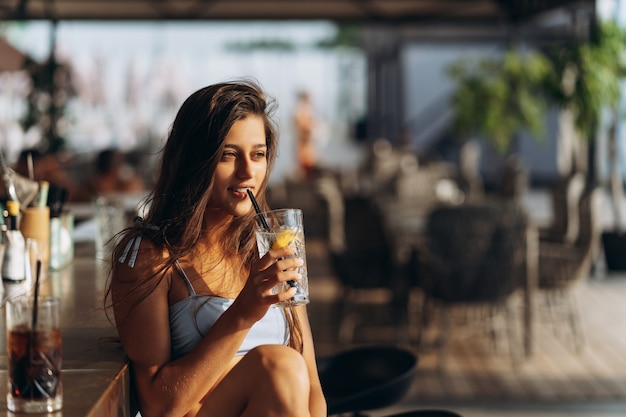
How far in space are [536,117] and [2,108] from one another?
431 inches

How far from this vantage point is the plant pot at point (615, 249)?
8148 millimetres

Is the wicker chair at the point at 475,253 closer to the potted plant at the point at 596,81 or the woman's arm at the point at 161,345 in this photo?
the potted plant at the point at 596,81

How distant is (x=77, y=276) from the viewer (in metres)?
3.12

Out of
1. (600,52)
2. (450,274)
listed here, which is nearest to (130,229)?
(450,274)

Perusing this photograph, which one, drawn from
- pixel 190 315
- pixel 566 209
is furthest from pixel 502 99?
pixel 190 315

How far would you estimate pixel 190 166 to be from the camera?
2.16 m

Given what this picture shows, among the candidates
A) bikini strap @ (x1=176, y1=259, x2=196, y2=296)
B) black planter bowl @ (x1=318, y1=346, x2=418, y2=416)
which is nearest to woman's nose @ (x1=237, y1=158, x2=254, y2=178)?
bikini strap @ (x1=176, y1=259, x2=196, y2=296)

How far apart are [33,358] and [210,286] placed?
1.92 feet

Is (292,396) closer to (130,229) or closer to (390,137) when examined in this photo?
(130,229)

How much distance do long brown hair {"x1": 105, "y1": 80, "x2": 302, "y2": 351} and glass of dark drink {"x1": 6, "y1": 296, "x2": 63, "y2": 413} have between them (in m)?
0.43

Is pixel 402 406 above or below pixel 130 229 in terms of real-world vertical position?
below

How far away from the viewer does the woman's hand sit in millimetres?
1948

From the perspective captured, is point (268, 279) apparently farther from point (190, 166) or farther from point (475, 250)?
point (475, 250)

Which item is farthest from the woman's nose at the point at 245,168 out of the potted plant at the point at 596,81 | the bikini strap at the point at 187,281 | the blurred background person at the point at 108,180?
the potted plant at the point at 596,81
